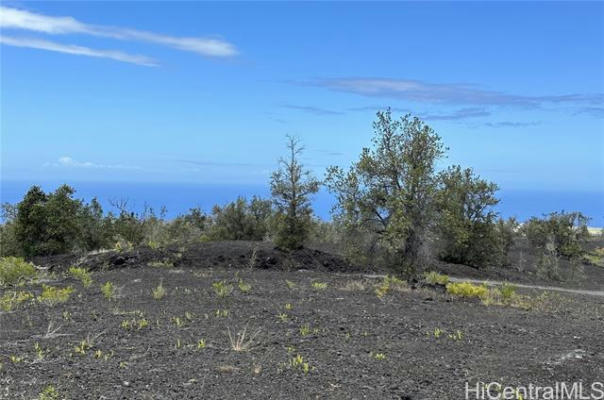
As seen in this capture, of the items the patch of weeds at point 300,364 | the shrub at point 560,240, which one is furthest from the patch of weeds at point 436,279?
the shrub at point 560,240

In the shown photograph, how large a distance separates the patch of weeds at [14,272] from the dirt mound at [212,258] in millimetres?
3474

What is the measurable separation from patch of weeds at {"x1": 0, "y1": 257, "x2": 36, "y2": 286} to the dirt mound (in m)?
3.47

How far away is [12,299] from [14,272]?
13.2 ft

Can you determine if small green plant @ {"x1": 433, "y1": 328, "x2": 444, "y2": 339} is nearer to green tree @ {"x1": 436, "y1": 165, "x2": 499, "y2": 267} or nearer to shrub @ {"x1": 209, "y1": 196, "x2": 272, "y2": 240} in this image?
green tree @ {"x1": 436, "y1": 165, "x2": 499, "y2": 267}

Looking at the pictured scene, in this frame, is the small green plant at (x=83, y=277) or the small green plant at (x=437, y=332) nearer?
the small green plant at (x=437, y=332)

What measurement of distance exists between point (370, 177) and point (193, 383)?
11.1 meters

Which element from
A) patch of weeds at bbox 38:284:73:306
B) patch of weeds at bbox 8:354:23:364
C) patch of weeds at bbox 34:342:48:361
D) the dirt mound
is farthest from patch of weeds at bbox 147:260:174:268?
patch of weeds at bbox 8:354:23:364

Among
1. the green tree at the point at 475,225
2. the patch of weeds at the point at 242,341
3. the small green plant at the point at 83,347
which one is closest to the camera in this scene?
the small green plant at the point at 83,347

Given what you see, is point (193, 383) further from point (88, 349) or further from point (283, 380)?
point (88, 349)

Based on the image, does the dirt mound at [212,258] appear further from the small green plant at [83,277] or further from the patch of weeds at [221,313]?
the patch of weeds at [221,313]

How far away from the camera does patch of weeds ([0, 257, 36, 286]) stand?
14.2 m

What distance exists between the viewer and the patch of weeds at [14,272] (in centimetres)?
1422

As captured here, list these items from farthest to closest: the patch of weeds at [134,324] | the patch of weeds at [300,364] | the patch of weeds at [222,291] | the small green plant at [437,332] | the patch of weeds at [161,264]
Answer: the patch of weeds at [161,264] → the patch of weeds at [222,291] → the patch of weeds at [134,324] → the small green plant at [437,332] → the patch of weeds at [300,364]

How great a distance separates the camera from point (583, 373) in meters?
6.36
